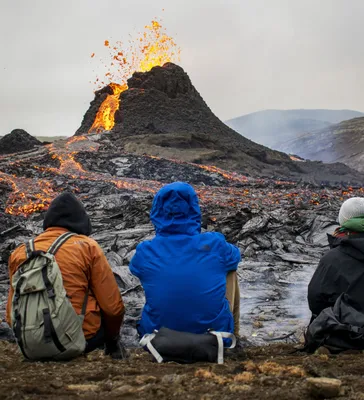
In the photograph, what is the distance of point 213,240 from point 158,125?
47595 mm

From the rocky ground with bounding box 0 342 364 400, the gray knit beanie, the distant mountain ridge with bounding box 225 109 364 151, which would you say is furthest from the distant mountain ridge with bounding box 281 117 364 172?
the rocky ground with bounding box 0 342 364 400

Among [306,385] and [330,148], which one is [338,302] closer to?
[306,385]

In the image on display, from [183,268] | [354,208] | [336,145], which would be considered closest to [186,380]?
[183,268]

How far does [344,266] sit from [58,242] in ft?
7.83

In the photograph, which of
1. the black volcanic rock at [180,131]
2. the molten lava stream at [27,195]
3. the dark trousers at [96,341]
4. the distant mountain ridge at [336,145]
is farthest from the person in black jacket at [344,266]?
the distant mountain ridge at [336,145]

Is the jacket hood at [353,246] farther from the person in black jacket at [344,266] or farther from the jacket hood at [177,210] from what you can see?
the jacket hood at [177,210]

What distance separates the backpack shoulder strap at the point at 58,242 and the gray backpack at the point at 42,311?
0.12m

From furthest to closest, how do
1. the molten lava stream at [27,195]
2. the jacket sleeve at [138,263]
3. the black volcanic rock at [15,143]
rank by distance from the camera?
the black volcanic rock at [15,143] → the molten lava stream at [27,195] → the jacket sleeve at [138,263]

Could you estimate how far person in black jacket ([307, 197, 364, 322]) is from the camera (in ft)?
14.4

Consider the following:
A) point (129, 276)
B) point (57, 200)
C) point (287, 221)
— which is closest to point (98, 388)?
point (57, 200)

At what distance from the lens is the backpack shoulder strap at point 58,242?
4055 millimetres

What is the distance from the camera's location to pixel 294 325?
735 cm

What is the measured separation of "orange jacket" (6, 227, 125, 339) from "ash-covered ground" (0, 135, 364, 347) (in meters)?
2.54

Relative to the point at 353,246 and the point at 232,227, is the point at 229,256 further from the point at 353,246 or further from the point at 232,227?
the point at 232,227
